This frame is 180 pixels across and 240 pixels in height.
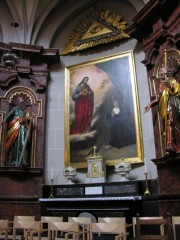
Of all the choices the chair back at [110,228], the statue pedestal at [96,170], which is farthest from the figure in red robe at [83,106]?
the chair back at [110,228]

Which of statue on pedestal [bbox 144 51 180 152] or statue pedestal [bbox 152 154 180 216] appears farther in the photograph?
statue on pedestal [bbox 144 51 180 152]

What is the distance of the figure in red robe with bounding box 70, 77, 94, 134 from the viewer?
788cm

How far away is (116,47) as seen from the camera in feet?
27.2

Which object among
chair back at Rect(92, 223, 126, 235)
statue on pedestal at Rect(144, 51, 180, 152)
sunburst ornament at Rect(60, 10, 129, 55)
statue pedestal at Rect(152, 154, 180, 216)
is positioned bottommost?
chair back at Rect(92, 223, 126, 235)

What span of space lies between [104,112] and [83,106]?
67 centimetres

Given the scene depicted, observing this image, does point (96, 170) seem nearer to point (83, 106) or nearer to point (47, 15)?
point (83, 106)

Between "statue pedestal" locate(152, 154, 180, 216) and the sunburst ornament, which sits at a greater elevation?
the sunburst ornament

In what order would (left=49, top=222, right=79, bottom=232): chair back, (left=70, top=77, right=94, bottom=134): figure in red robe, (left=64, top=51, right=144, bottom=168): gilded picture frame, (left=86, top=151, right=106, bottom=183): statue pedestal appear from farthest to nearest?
(left=70, top=77, right=94, bottom=134): figure in red robe, (left=64, top=51, right=144, bottom=168): gilded picture frame, (left=86, top=151, right=106, bottom=183): statue pedestal, (left=49, top=222, right=79, bottom=232): chair back

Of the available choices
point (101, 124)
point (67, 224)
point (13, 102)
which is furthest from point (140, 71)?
point (67, 224)

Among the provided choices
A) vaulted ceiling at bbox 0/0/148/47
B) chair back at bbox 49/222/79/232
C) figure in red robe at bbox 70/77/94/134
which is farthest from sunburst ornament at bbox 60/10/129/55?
chair back at bbox 49/222/79/232

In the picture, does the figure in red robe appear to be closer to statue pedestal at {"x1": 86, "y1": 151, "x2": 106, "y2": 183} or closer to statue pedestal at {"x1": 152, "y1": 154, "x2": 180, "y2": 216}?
statue pedestal at {"x1": 86, "y1": 151, "x2": 106, "y2": 183}

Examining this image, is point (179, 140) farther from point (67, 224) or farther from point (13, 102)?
point (13, 102)

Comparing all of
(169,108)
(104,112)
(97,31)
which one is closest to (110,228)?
(169,108)

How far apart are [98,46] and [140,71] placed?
1.57 m
